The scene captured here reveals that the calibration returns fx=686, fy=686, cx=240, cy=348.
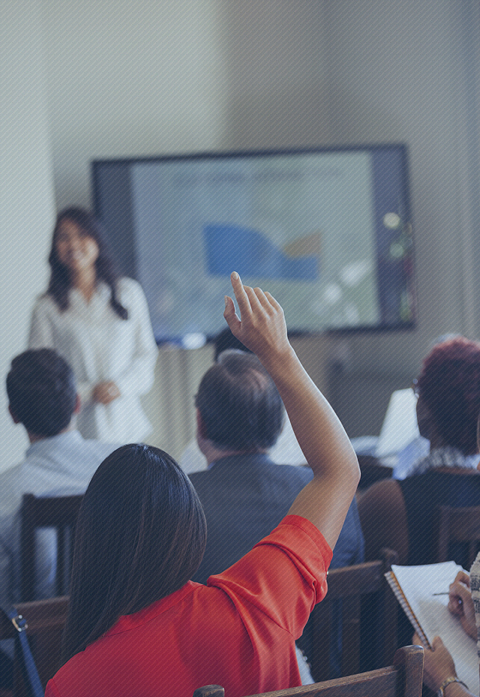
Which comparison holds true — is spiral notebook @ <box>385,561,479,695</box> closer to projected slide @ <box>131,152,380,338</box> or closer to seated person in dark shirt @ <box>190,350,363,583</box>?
seated person in dark shirt @ <box>190,350,363,583</box>

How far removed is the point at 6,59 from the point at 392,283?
2119mm

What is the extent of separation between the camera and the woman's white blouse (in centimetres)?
280

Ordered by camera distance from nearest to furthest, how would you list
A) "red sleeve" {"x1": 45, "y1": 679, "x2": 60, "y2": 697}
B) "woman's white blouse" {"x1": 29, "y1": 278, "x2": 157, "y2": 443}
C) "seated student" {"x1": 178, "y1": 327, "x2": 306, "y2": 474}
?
"red sleeve" {"x1": 45, "y1": 679, "x2": 60, "y2": 697}
"seated student" {"x1": 178, "y1": 327, "x2": 306, "y2": 474}
"woman's white blouse" {"x1": 29, "y1": 278, "x2": 157, "y2": 443}

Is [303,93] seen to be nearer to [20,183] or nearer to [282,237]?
[282,237]

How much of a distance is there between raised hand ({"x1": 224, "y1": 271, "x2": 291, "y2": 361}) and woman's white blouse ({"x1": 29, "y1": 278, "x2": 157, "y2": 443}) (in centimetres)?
219

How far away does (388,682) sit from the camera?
28.1 inches

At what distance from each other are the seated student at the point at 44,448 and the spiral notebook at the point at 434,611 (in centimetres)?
83

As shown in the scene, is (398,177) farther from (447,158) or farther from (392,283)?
(392,283)

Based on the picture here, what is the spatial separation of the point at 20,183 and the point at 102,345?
2.61 feet

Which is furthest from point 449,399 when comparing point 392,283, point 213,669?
point 392,283

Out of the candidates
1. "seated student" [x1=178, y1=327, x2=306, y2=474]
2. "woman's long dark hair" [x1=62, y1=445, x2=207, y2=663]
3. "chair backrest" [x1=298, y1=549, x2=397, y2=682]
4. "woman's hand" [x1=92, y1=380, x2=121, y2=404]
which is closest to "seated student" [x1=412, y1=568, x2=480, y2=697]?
"chair backrest" [x1=298, y1=549, x2=397, y2=682]

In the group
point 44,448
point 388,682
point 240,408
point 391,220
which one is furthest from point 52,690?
point 391,220

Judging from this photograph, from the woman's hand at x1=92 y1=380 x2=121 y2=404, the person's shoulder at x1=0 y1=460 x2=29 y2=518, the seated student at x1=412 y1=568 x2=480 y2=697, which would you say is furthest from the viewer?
the woman's hand at x1=92 y1=380 x2=121 y2=404

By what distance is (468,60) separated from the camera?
3.38 meters
